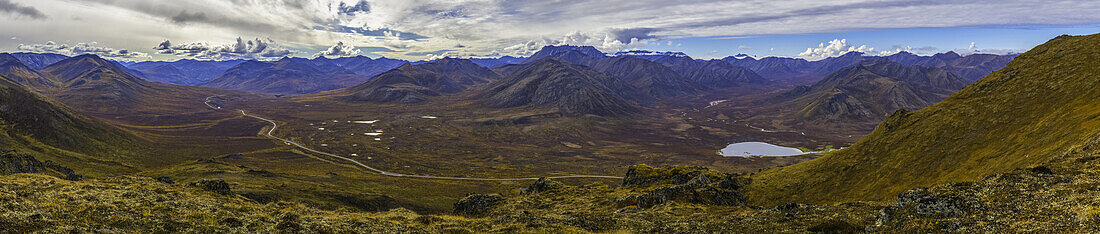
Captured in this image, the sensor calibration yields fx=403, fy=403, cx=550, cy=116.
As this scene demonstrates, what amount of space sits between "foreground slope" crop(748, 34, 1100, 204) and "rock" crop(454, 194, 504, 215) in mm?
44822

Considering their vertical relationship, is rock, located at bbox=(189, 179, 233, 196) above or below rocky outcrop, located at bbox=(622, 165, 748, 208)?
above

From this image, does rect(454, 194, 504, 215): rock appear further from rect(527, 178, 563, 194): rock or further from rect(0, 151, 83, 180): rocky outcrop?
rect(0, 151, 83, 180): rocky outcrop

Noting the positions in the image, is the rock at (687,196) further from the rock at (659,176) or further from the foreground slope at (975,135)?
the rock at (659,176)

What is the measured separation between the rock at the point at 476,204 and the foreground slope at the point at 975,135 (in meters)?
44.8

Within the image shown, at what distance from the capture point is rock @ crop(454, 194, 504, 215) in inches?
2310

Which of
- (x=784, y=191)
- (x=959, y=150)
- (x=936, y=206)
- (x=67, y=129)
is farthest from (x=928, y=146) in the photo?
(x=67, y=129)

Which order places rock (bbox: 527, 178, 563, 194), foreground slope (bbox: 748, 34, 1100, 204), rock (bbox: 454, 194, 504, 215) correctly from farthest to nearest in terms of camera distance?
rock (bbox: 527, 178, 563, 194) < rock (bbox: 454, 194, 504, 215) < foreground slope (bbox: 748, 34, 1100, 204)

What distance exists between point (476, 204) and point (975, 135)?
232ft

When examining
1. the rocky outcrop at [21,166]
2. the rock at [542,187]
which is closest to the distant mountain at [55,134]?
the rocky outcrop at [21,166]

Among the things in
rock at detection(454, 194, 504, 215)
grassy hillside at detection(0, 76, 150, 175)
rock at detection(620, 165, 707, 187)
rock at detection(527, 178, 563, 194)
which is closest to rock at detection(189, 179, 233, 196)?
rock at detection(454, 194, 504, 215)

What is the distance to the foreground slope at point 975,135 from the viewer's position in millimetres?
45219

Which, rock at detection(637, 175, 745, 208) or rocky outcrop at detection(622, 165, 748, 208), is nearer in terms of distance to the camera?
rock at detection(637, 175, 745, 208)

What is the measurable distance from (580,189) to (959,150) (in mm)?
54357

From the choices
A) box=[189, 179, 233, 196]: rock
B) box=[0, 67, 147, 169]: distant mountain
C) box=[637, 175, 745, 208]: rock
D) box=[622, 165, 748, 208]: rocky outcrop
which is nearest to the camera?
box=[189, 179, 233, 196]: rock
